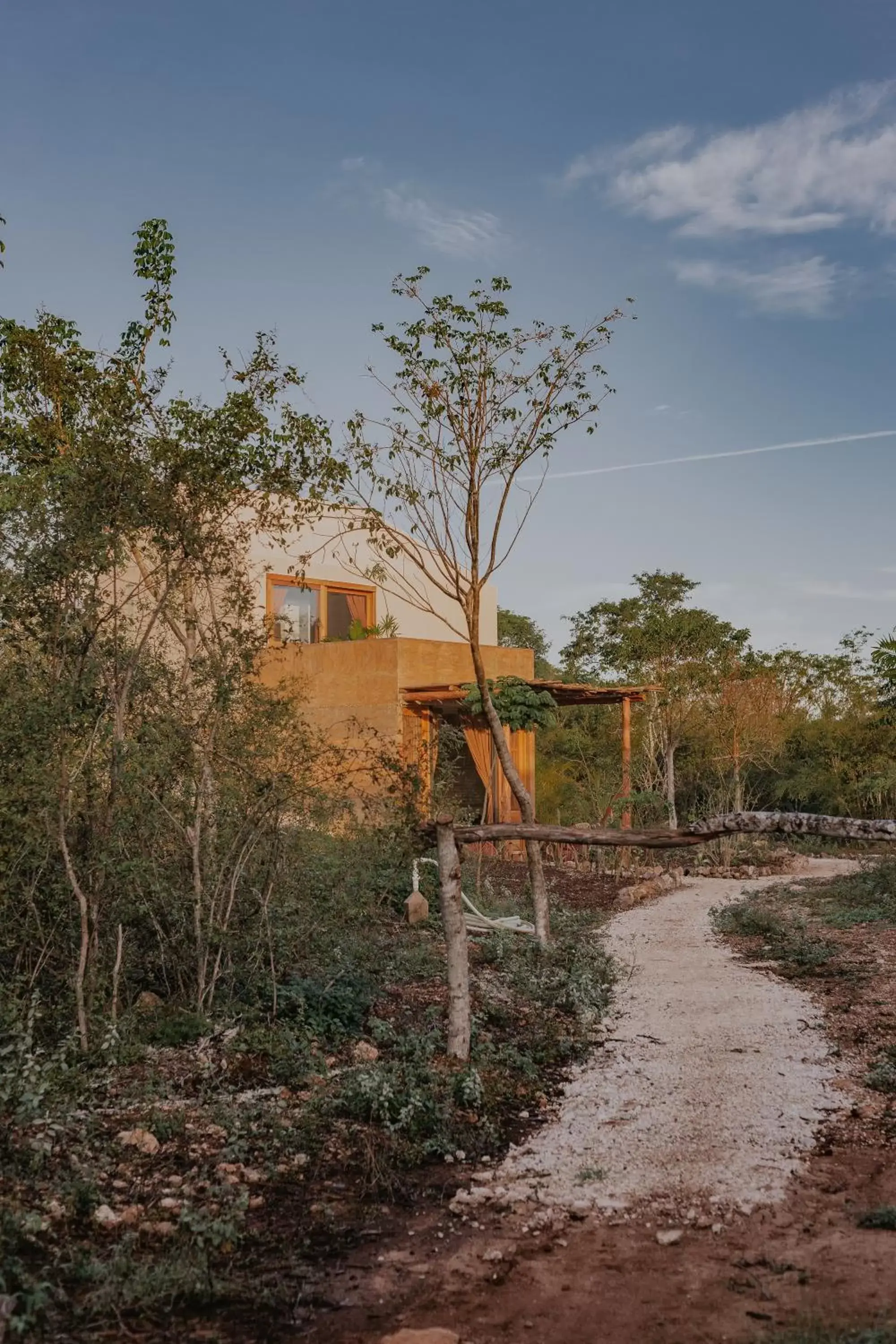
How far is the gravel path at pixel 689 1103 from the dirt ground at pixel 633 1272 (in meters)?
0.19

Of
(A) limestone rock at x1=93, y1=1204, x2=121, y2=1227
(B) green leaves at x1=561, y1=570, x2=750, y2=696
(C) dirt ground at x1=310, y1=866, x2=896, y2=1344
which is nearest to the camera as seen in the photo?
(C) dirt ground at x1=310, y1=866, x2=896, y2=1344

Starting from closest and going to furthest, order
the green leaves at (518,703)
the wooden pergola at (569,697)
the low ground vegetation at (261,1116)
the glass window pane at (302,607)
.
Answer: the low ground vegetation at (261,1116), the green leaves at (518,703), the wooden pergola at (569,697), the glass window pane at (302,607)

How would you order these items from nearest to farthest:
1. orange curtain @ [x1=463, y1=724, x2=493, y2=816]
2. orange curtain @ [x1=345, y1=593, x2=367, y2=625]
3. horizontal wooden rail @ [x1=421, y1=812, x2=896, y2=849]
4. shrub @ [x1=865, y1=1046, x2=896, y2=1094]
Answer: horizontal wooden rail @ [x1=421, y1=812, x2=896, y2=849] → shrub @ [x1=865, y1=1046, x2=896, y2=1094] → orange curtain @ [x1=463, y1=724, x2=493, y2=816] → orange curtain @ [x1=345, y1=593, x2=367, y2=625]

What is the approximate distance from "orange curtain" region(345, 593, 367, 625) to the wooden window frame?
2 cm

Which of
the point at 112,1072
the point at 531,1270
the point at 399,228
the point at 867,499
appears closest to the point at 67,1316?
the point at 531,1270

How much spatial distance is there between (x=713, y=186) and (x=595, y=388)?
2.90 m

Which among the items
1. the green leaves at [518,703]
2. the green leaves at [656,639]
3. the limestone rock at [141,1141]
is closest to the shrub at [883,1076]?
the limestone rock at [141,1141]

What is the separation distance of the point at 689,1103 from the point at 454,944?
1.36m

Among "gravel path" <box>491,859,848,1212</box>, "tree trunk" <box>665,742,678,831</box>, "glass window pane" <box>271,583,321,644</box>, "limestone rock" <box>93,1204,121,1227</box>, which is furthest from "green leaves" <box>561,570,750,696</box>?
"limestone rock" <box>93,1204,121,1227</box>

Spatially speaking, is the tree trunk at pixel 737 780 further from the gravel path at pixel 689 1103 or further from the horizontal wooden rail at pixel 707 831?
the horizontal wooden rail at pixel 707 831

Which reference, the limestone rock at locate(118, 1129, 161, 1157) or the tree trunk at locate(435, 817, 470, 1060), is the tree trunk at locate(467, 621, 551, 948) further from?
the limestone rock at locate(118, 1129, 161, 1157)

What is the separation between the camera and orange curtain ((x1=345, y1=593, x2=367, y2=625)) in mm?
21125

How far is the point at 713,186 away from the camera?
1111 cm

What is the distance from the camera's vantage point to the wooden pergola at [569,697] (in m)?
17.3
